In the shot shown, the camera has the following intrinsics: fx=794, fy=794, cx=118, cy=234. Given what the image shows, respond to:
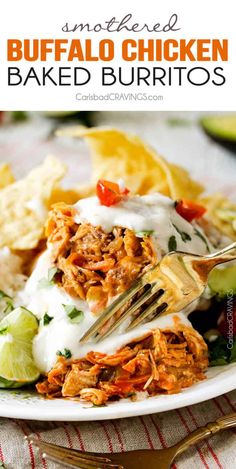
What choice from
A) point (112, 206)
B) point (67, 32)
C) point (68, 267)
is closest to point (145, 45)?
point (67, 32)

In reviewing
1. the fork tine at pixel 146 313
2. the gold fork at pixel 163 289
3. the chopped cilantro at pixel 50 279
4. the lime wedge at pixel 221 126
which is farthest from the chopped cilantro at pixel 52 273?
the lime wedge at pixel 221 126

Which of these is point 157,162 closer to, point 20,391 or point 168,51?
point 168,51

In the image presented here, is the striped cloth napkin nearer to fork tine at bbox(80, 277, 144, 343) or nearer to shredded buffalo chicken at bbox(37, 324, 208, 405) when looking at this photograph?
shredded buffalo chicken at bbox(37, 324, 208, 405)

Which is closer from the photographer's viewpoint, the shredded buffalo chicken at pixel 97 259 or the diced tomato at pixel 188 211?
the shredded buffalo chicken at pixel 97 259

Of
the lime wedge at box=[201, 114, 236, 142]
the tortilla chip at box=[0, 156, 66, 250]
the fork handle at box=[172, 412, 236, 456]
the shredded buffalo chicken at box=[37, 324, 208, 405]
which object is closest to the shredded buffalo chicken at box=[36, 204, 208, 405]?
the shredded buffalo chicken at box=[37, 324, 208, 405]

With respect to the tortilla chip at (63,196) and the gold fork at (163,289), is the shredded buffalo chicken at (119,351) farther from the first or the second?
the tortilla chip at (63,196)

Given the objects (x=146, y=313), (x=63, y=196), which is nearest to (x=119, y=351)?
(x=146, y=313)
